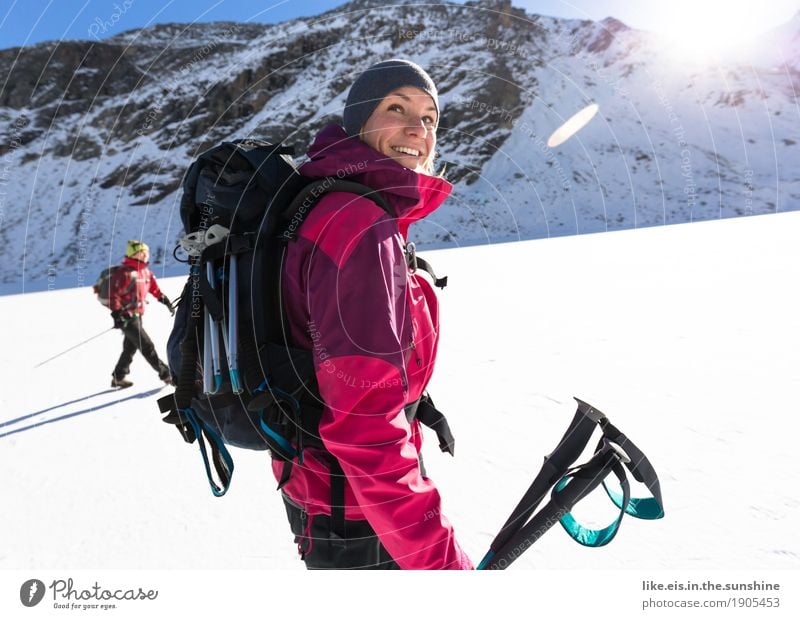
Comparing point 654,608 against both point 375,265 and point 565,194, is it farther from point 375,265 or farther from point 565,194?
point 565,194

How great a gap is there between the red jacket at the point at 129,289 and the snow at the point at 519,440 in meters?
0.90

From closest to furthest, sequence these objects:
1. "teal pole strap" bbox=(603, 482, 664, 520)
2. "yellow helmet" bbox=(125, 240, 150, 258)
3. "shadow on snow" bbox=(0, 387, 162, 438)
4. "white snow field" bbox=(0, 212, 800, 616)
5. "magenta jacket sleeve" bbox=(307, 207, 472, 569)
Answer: "magenta jacket sleeve" bbox=(307, 207, 472, 569)
"teal pole strap" bbox=(603, 482, 664, 520)
"white snow field" bbox=(0, 212, 800, 616)
"shadow on snow" bbox=(0, 387, 162, 438)
"yellow helmet" bbox=(125, 240, 150, 258)

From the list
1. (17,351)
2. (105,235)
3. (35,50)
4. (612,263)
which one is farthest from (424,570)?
(35,50)

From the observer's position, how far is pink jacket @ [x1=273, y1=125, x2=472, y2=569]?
1.05 metres

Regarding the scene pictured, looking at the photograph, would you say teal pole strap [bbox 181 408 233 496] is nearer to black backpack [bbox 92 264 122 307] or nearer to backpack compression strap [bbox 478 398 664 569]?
backpack compression strap [bbox 478 398 664 569]

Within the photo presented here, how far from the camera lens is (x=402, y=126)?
53.6 inches

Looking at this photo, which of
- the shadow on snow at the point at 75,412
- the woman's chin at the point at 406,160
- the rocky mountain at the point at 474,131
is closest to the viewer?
the woman's chin at the point at 406,160

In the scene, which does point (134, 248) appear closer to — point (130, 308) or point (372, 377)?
point (130, 308)

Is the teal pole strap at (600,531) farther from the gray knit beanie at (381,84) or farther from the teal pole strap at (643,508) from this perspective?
the gray knit beanie at (381,84)

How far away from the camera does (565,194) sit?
2825 cm

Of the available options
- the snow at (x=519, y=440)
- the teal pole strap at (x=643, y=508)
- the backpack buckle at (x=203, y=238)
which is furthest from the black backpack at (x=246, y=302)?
the snow at (x=519, y=440)

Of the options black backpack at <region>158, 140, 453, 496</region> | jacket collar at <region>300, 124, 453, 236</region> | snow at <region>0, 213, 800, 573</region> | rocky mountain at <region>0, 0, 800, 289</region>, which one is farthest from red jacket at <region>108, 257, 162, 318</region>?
rocky mountain at <region>0, 0, 800, 289</region>

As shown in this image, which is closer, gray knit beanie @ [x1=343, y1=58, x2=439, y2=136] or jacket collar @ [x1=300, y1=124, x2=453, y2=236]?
jacket collar @ [x1=300, y1=124, x2=453, y2=236]

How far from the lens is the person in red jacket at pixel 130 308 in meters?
5.20
